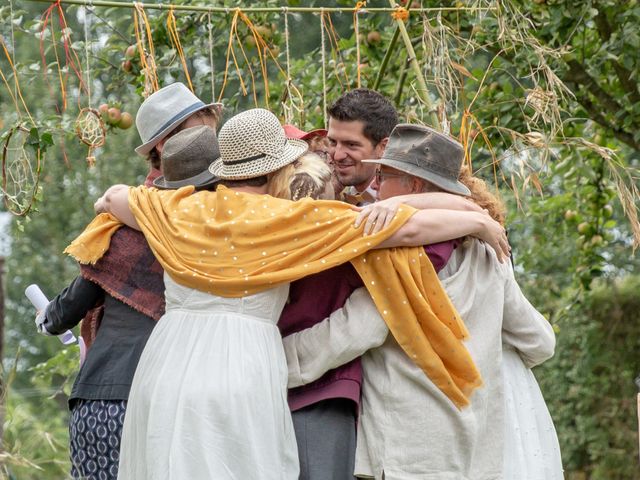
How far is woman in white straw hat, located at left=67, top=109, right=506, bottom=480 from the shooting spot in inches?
115

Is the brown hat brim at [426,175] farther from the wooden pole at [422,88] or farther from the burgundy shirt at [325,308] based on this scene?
the wooden pole at [422,88]

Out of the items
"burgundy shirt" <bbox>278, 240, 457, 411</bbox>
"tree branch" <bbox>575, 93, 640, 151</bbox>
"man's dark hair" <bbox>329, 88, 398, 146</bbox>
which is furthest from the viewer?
"tree branch" <bbox>575, 93, 640, 151</bbox>

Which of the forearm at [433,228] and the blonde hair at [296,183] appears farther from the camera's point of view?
the blonde hair at [296,183]

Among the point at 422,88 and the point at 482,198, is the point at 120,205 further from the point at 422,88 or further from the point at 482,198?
the point at 422,88

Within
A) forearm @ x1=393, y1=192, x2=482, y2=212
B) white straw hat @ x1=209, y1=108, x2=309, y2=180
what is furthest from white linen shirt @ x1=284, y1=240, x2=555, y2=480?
white straw hat @ x1=209, y1=108, x2=309, y2=180

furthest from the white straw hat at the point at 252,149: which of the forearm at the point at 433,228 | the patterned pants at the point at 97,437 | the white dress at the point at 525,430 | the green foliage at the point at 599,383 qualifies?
the green foliage at the point at 599,383

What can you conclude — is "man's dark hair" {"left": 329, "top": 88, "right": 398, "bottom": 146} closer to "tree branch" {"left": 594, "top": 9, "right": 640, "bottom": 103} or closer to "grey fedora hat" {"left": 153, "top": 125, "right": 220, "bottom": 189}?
"grey fedora hat" {"left": 153, "top": 125, "right": 220, "bottom": 189}

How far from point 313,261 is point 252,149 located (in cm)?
33

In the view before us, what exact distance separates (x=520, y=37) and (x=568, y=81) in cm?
→ 113

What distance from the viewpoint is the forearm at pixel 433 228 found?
2977mm

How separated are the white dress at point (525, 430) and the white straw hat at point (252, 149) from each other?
784mm

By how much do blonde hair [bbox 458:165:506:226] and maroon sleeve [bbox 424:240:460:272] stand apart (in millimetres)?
305

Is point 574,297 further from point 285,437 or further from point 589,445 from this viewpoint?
point 285,437

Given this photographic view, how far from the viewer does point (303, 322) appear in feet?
10.2
